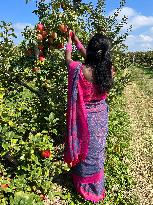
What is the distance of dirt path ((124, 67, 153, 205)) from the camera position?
512 centimetres

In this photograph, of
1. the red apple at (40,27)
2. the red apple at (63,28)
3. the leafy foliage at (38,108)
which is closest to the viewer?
the leafy foliage at (38,108)

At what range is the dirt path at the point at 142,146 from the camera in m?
5.12

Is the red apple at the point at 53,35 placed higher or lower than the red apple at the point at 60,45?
higher

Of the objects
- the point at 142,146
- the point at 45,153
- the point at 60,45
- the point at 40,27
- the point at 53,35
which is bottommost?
the point at 142,146

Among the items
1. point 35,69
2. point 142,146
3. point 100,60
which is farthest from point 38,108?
point 142,146

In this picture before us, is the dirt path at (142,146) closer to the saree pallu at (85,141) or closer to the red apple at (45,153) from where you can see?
the saree pallu at (85,141)

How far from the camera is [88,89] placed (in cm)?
396

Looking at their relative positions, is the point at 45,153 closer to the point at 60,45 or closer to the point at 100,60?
the point at 100,60

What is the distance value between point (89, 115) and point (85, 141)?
0.28 m

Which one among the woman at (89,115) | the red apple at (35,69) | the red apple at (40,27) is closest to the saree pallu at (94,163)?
the woman at (89,115)

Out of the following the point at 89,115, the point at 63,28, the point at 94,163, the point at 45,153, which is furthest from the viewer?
the point at 63,28

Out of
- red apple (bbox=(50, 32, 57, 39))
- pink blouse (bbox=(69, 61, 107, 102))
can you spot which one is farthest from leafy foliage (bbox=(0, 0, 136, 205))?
pink blouse (bbox=(69, 61, 107, 102))

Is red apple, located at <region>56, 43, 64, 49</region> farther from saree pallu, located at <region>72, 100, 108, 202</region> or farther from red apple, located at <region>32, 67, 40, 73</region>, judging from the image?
saree pallu, located at <region>72, 100, 108, 202</region>

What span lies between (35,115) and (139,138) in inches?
138
